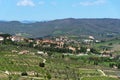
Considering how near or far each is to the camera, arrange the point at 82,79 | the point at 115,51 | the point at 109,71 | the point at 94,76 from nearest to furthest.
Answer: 1. the point at 82,79
2. the point at 94,76
3. the point at 109,71
4. the point at 115,51

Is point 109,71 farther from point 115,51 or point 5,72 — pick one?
point 115,51

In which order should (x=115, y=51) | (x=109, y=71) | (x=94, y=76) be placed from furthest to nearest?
(x=115, y=51) < (x=109, y=71) < (x=94, y=76)

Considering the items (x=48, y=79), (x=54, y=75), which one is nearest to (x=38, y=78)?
(x=48, y=79)

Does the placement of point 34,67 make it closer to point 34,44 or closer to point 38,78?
point 38,78

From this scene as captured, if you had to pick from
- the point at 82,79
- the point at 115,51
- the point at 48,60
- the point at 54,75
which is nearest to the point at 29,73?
the point at 54,75

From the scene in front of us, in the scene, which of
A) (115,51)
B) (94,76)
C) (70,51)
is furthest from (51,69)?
(115,51)

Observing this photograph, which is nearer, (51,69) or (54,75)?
(54,75)

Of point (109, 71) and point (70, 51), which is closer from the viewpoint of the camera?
point (109, 71)

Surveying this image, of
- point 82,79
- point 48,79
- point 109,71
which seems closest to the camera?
point 48,79

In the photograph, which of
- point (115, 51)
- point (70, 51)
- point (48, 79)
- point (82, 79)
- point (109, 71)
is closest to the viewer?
point (48, 79)
